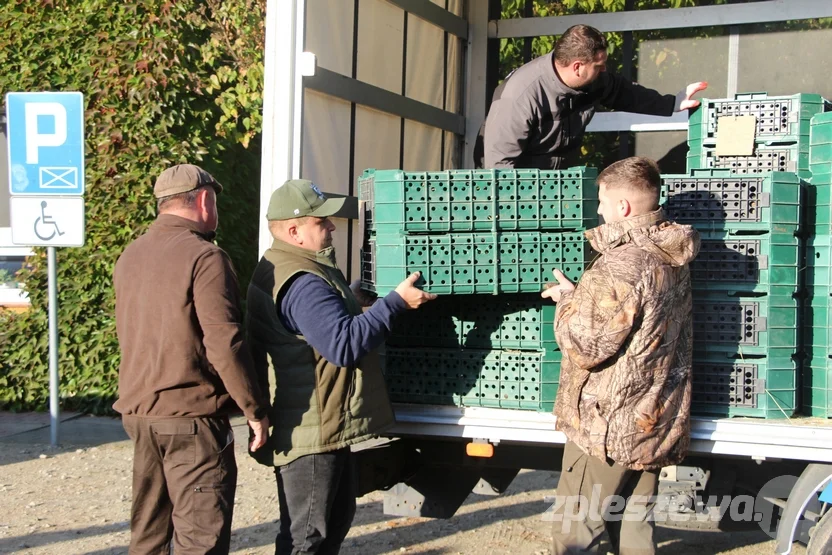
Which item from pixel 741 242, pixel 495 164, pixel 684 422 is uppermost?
pixel 495 164

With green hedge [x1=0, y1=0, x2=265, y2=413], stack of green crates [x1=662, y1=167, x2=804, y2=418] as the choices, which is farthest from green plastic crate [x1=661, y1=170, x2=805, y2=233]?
green hedge [x1=0, y1=0, x2=265, y2=413]

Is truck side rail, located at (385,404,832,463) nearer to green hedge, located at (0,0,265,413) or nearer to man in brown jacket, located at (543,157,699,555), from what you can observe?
man in brown jacket, located at (543,157,699,555)

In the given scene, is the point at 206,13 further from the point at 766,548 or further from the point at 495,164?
the point at 766,548

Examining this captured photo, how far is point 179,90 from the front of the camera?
8.50 m

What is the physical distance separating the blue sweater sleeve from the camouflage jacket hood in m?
0.68

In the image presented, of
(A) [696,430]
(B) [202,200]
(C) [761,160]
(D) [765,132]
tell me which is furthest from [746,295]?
(B) [202,200]

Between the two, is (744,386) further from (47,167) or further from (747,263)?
(47,167)

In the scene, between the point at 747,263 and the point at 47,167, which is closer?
the point at 747,263

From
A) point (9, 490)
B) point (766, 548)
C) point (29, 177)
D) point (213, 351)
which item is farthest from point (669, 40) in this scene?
point (9, 490)

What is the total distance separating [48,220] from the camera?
24.0 feet

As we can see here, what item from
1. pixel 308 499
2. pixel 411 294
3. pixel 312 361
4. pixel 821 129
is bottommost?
pixel 308 499

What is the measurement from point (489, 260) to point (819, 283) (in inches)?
55.1

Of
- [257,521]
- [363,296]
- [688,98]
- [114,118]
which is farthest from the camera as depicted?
[114,118]

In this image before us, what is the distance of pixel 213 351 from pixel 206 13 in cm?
610
